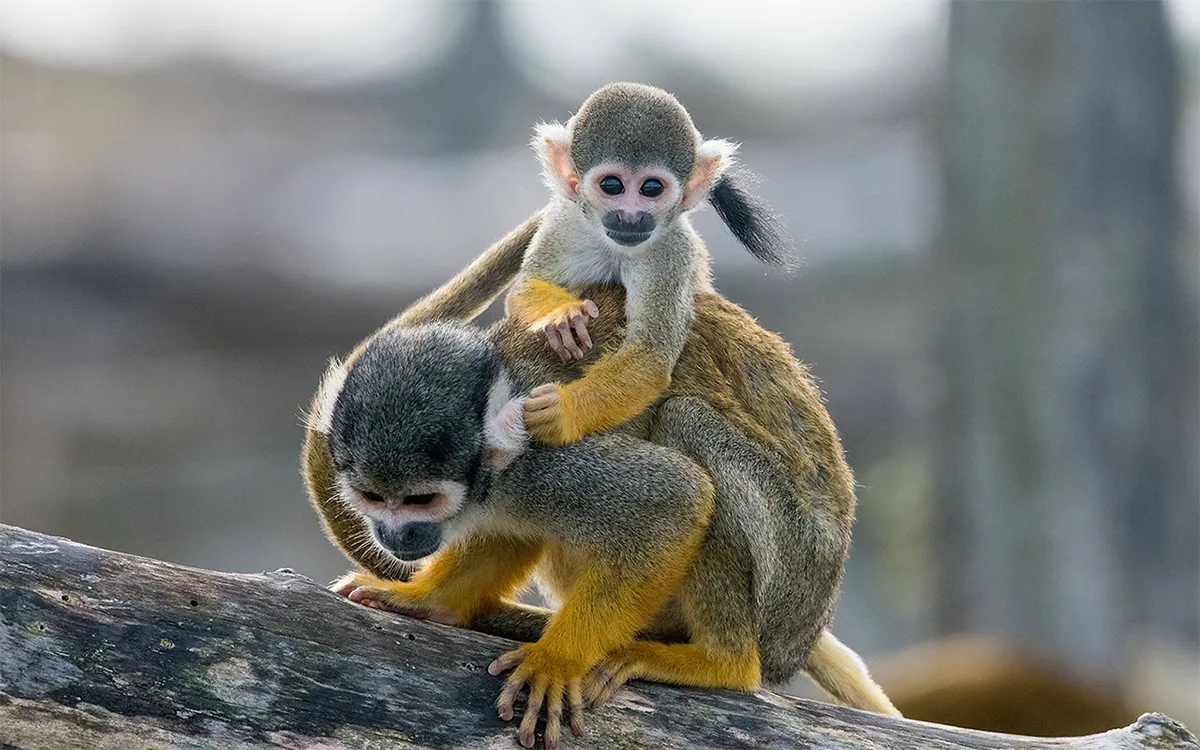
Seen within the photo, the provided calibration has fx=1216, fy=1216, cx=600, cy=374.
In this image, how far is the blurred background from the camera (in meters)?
9.42

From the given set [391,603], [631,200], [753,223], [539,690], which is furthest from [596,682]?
[753,223]

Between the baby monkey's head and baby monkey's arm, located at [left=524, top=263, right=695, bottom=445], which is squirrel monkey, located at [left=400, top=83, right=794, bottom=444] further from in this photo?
the baby monkey's head

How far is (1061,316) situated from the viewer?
9.45 meters

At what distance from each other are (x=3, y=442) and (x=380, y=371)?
1052 cm

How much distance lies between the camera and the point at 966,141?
9.66 m

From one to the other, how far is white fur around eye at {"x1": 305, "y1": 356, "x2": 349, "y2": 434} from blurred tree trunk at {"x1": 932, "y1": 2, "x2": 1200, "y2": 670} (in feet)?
22.5

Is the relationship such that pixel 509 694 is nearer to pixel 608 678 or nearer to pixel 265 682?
pixel 608 678

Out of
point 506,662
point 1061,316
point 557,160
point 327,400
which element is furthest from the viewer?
point 1061,316

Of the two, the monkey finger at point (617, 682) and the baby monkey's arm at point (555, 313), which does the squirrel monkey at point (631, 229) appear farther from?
the monkey finger at point (617, 682)

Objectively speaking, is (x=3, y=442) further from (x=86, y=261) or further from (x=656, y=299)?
(x=656, y=299)

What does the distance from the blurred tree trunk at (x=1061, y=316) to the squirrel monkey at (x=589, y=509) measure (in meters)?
5.90

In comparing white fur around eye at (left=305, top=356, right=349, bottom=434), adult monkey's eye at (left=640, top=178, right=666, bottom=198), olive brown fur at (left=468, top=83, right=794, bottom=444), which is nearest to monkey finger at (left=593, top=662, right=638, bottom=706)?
olive brown fur at (left=468, top=83, right=794, bottom=444)

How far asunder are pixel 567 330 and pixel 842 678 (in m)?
1.65

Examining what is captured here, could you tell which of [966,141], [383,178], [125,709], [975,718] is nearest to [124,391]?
[383,178]
